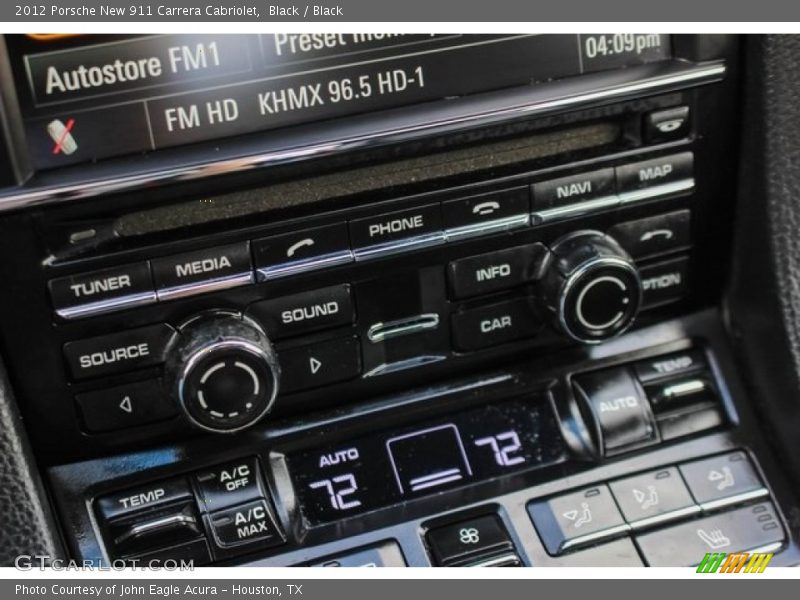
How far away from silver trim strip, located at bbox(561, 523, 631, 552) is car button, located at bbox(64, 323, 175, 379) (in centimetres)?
43

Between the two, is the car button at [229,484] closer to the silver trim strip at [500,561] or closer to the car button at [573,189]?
the silver trim strip at [500,561]

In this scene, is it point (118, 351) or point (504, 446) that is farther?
point (504, 446)

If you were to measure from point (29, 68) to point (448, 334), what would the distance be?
0.46 meters

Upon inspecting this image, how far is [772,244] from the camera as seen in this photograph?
3.48 feet

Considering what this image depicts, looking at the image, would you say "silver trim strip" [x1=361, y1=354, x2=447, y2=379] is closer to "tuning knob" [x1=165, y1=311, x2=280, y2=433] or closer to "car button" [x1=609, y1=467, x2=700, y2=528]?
"tuning knob" [x1=165, y1=311, x2=280, y2=433]

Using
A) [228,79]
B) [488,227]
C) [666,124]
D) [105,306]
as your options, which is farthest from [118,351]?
[666,124]

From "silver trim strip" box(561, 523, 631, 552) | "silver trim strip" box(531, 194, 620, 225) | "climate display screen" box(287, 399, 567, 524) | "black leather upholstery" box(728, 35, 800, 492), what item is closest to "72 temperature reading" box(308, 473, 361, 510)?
"climate display screen" box(287, 399, 567, 524)

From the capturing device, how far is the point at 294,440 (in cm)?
101

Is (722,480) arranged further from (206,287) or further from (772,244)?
(206,287)

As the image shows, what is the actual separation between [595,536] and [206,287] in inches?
17.8

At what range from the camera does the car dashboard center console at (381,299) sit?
89 centimetres

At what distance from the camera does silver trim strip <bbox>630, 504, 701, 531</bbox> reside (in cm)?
102
